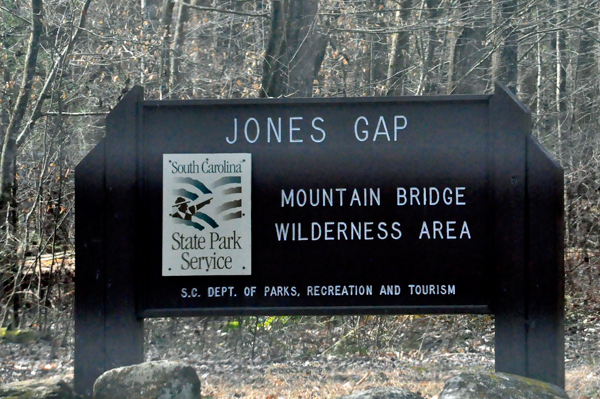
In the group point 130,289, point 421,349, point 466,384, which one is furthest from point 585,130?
point 130,289

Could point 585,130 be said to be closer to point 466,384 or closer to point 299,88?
point 299,88

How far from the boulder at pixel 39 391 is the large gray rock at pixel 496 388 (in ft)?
8.04

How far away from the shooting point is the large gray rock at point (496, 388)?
3920 millimetres

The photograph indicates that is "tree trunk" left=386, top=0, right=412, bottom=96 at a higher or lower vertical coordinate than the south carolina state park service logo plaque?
higher

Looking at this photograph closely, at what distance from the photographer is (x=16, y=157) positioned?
7.92 metres

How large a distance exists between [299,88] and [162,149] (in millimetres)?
3808

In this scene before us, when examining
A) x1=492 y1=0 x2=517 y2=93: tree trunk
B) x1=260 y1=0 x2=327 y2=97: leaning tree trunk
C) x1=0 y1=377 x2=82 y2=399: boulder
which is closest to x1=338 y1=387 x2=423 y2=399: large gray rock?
x1=0 y1=377 x2=82 y2=399: boulder

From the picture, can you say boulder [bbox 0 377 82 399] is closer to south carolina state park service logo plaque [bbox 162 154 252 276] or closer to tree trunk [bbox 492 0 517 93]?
south carolina state park service logo plaque [bbox 162 154 252 276]

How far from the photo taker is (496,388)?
3.97 m

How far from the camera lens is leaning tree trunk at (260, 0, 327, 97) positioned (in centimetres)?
798

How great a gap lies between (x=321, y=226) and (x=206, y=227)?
0.76 meters

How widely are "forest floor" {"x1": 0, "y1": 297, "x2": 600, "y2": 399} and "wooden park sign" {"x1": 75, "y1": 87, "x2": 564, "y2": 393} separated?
4.52ft

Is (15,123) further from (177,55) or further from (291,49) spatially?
(291,49)

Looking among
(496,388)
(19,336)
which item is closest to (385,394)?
(496,388)
